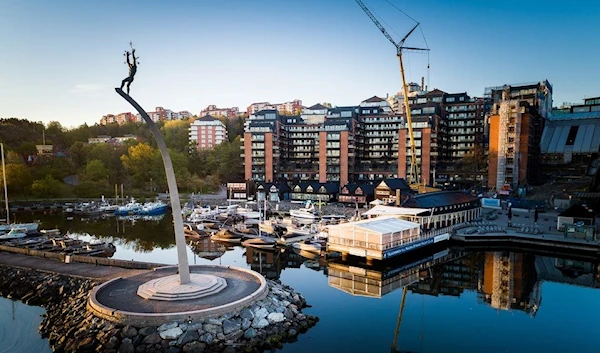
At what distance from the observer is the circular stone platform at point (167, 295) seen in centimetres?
1662

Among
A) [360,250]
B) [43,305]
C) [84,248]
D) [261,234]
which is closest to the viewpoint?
[43,305]

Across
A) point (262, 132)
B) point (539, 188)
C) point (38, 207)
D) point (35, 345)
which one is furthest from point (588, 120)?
point (38, 207)

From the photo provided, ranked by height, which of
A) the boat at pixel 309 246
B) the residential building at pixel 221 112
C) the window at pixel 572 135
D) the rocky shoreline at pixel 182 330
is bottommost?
the boat at pixel 309 246

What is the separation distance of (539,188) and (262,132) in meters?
54.4

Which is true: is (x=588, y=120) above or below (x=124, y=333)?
above

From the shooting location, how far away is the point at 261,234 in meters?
43.0

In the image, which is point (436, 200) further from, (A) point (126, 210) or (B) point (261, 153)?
(A) point (126, 210)

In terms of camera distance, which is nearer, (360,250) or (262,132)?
(360,250)

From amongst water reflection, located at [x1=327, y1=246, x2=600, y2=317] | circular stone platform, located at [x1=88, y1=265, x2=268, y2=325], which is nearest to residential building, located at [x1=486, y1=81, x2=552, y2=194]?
water reflection, located at [x1=327, y1=246, x2=600, y2=317]

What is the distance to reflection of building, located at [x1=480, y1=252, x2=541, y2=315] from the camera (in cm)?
2405

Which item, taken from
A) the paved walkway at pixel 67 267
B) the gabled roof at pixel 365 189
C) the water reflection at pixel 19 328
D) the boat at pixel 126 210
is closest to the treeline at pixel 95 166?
the boat at pixel 126 210

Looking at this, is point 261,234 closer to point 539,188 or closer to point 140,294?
point 140,294

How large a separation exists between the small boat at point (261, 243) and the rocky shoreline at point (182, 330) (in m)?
16.7

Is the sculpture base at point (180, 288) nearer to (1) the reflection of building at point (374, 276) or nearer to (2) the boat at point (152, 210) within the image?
(1) the reflection of building at point (374, 276)
